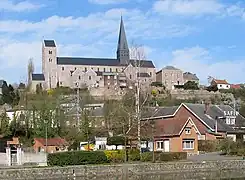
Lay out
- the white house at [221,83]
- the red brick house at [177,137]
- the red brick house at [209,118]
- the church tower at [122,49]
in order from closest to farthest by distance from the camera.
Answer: the red brick house at [177,137] < the red brick house at [209,118] < the white house at [221,83] < the church tower at [122,49]

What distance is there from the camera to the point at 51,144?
5547cm

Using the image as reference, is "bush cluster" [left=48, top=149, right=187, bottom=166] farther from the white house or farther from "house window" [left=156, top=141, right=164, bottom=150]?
the white house

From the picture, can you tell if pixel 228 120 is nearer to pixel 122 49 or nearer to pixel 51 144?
pixel 51 144

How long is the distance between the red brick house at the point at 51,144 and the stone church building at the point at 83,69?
79.4 meters

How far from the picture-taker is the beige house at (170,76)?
5763 inches

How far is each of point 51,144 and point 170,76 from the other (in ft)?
312

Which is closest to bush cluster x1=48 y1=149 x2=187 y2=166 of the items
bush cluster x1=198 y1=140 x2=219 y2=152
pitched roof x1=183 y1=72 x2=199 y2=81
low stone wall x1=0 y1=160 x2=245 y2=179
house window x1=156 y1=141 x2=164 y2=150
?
low stone wall x1=0 y1=160 x2=245 y2=179

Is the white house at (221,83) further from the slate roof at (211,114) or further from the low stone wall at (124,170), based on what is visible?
the low stone wall at (124,170)

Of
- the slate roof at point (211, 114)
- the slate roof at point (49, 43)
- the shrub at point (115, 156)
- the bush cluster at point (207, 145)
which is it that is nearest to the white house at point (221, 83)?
the slate roof at point (49, 43)

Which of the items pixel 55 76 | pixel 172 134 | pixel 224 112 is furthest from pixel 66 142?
pixel 55 76

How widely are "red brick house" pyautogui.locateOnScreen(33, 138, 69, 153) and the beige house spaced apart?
295 ft

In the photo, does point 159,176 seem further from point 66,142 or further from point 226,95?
point 226,95

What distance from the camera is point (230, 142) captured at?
47031 mm

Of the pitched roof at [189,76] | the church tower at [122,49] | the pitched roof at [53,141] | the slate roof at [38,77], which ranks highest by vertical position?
the church tower at [122,49]
